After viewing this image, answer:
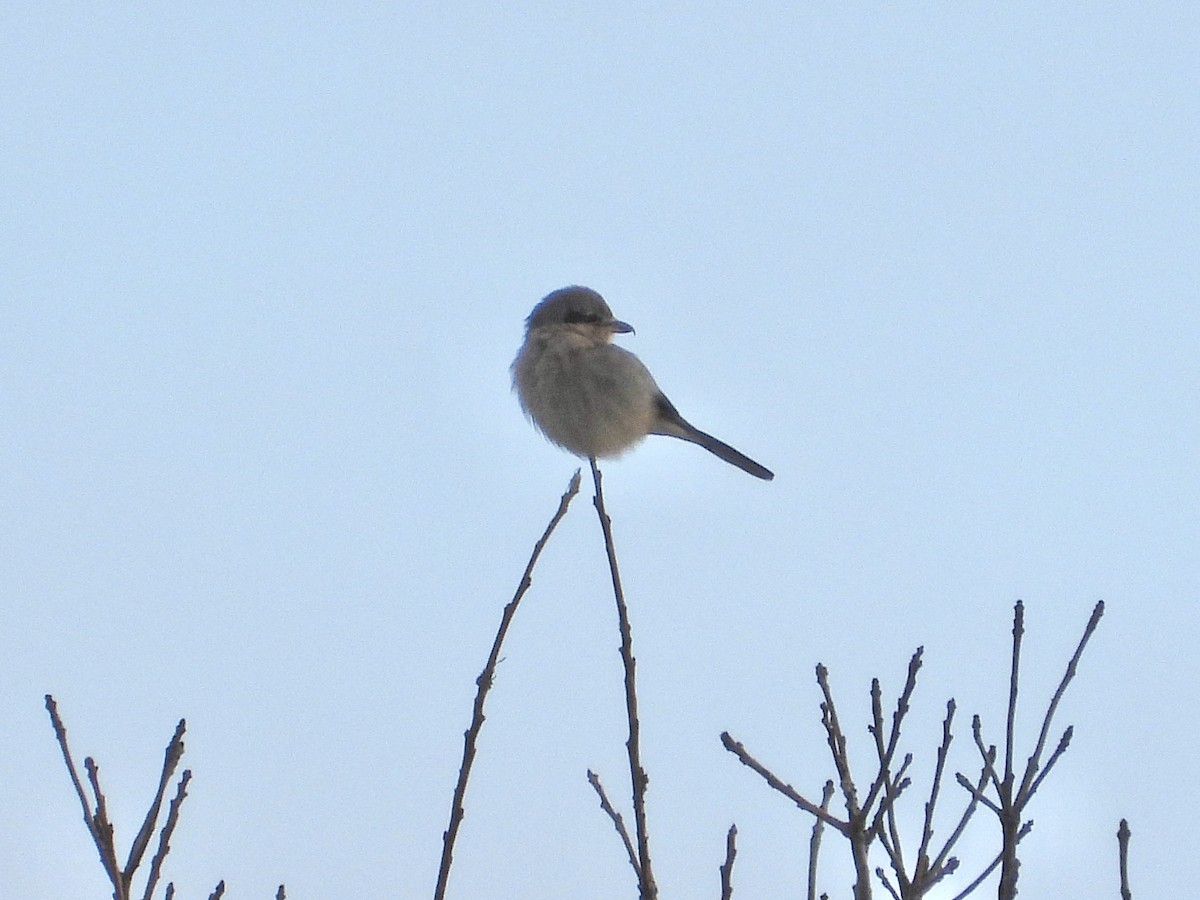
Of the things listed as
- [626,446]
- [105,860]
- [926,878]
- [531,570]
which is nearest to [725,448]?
[626,446]

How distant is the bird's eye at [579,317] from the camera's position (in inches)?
265

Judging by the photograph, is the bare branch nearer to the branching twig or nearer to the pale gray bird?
the branching twig

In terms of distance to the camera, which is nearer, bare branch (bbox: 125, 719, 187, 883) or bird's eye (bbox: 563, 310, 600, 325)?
bare branch (bbox: 125, 719, 187, 883)

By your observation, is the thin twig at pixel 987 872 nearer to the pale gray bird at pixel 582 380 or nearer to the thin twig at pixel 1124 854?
the thin twig at pixel 1124 854

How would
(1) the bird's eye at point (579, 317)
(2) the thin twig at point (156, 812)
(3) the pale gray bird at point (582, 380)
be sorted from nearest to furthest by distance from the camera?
(2) the thin twig at point (156, 812)
(3) the pale gray bird at point (582, 380)
(1) the bird's eye at point (579, 317)

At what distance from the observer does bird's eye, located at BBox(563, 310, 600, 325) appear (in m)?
6.72

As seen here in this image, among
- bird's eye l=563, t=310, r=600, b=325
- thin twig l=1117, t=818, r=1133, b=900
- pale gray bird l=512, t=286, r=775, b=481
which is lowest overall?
thin twig l=1117, t=818, r=1133, b=900

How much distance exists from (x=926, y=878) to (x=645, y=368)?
4.22 meters

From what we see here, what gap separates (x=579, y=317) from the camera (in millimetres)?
6730

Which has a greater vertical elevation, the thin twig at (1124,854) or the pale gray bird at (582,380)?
the pale gray bird at (582,380)

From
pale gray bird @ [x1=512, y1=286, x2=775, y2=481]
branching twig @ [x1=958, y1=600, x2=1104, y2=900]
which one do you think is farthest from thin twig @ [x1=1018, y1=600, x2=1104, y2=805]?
pale gray bird @ [x1=512, y1=286, x2=775, y2=481]

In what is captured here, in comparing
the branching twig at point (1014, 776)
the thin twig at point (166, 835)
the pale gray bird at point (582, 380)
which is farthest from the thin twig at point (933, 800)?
the pale gray bird at point (582, 380)

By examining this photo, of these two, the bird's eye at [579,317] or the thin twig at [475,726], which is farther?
the bird's eye at [579,317]

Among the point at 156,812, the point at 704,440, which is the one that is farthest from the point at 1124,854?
the point at 704,440
